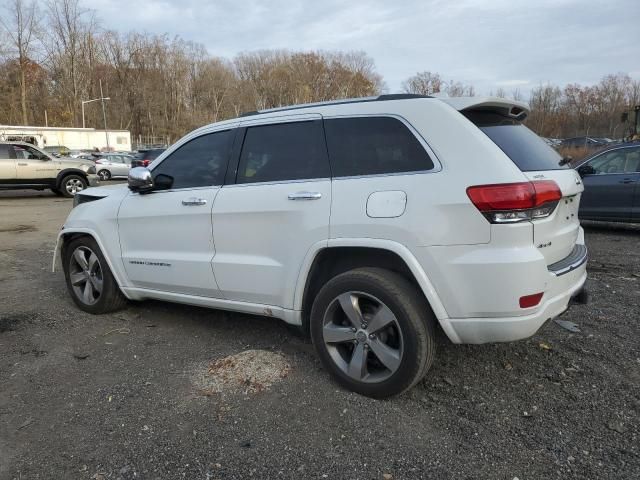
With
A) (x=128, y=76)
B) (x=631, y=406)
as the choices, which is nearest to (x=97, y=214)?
(x=631, y=406)

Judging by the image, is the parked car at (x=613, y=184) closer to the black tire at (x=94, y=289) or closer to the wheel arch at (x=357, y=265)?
the wheel arch at (x=357, y=265)

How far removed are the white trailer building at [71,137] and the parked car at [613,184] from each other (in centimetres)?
4791

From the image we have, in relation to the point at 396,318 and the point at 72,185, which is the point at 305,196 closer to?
the point at 396,318

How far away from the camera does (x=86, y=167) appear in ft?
57.3

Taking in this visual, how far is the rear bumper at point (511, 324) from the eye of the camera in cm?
267

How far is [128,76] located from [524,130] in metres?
90.6

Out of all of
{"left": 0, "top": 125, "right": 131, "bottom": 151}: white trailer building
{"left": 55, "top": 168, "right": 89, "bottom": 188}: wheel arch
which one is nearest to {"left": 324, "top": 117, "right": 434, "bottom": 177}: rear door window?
{"left": 55, "top": 168, "right": 89, "bottom": 188}: wheel arch

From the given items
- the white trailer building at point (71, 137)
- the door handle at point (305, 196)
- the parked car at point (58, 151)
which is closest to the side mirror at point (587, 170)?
the door handle at point (305, 196)

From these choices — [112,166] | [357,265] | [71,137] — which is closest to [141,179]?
[357,265]

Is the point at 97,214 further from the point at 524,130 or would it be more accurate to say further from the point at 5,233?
the point at 5,233

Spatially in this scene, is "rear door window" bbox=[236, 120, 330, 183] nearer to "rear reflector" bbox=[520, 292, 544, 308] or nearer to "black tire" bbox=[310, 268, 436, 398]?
"black tire" bbox=[310, 268, 436, 398]

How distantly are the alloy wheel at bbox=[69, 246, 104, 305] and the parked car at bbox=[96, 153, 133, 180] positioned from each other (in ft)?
80.2

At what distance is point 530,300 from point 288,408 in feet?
4.91

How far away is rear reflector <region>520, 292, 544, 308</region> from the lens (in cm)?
263
